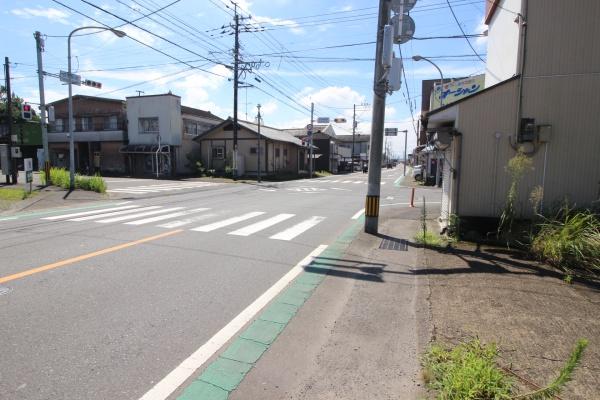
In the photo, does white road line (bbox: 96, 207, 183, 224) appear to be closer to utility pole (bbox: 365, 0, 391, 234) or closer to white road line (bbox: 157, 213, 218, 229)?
white road line (bbox: 157, 213, 218, 229)

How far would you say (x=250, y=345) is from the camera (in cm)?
382

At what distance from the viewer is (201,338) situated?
3908 mm

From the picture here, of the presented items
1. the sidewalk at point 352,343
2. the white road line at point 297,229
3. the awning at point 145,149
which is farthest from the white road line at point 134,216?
the awning at point 145,149

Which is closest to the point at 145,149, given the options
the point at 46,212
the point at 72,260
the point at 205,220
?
the point at 46,212

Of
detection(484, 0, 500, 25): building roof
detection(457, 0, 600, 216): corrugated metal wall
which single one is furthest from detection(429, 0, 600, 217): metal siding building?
detection(484, 0, 500, 25): building roof

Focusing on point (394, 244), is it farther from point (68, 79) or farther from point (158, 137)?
point (158, 137)

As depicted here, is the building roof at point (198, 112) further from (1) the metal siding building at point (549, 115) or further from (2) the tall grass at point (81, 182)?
(1) the metal siding building at point (549, 115)

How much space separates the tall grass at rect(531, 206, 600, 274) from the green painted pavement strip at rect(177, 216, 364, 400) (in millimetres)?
4033

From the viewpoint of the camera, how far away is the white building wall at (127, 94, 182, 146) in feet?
119

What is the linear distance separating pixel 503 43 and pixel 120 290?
1051 cm

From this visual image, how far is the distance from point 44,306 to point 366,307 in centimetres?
394

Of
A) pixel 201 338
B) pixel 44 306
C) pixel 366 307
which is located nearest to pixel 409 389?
pixel 366 307

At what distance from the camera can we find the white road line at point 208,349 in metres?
3.04

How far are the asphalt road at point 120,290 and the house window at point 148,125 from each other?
27913 mm
